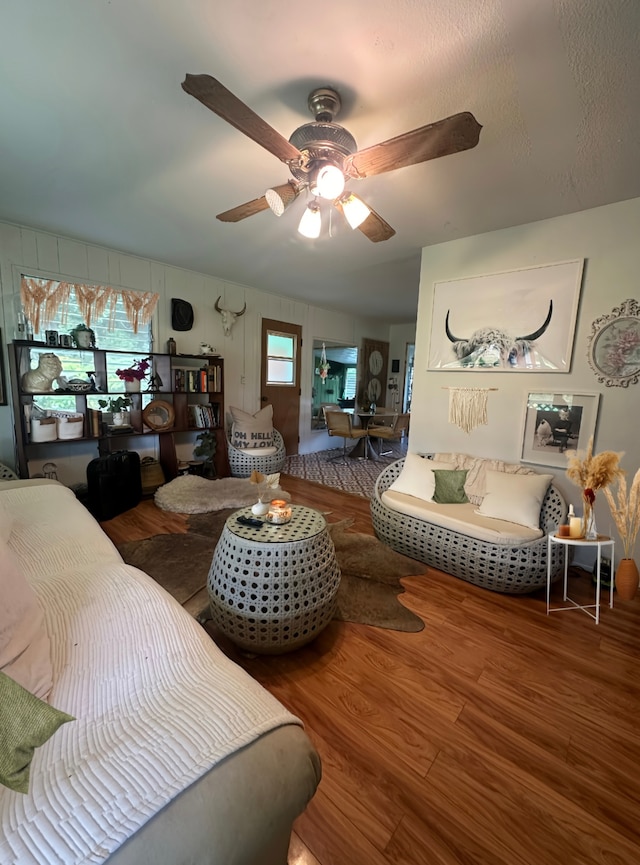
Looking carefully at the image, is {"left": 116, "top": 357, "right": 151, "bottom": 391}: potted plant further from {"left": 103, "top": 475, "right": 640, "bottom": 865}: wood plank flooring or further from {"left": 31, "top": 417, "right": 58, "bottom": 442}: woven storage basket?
{"left": 103, "top": 475, "right": 640, "bottom": 865}: wood plank flooring

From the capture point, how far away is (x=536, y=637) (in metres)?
1.78

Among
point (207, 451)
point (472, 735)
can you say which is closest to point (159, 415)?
point (207, 451)

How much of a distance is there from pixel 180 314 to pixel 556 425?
383 centimetres

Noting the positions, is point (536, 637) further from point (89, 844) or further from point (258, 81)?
point (258, 81)

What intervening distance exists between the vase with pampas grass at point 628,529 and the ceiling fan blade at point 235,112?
7.66 ft

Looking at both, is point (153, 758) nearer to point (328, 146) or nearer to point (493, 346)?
point (328, 146)

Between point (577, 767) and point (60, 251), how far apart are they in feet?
15.4

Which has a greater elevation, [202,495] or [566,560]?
[566,560]

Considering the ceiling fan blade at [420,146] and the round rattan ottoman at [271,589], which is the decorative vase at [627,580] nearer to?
the round rattan ottoman at [271,589]

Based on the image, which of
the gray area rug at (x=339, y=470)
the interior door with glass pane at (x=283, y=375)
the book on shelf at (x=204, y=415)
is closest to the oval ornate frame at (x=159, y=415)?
the book on shelf at (x=204, y=415)

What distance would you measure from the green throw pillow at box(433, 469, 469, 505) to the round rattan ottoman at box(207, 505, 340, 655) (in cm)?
131

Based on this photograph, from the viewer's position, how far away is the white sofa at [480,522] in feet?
6.72

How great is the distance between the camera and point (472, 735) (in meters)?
1.29

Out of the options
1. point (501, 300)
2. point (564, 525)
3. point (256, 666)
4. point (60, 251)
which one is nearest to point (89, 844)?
point (256, 666)
